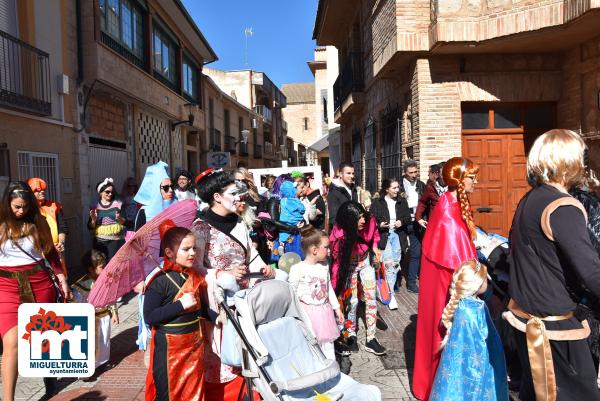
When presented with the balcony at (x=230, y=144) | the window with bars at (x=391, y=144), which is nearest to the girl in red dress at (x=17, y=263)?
the window with bars at (x=391, y=144)

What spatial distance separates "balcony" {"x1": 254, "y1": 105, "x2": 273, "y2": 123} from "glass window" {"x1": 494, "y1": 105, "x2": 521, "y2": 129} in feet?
102

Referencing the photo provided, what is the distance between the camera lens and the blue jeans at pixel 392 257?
23.9 ft

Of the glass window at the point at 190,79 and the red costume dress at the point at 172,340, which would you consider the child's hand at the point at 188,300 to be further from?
the glass window at the point at 190,79

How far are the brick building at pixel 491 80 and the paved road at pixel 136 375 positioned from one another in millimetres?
4560

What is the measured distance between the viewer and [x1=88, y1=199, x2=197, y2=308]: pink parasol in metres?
3.33

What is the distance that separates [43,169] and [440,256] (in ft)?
26.1

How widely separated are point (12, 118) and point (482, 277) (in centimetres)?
785

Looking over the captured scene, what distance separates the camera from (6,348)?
3.80m

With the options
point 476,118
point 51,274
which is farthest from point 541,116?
point 51,274

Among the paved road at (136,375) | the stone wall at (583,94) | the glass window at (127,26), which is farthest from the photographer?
the glass window at (127,26)

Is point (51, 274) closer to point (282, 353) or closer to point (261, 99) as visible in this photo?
point (282, 353)

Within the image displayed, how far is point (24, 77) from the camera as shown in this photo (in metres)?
8.55

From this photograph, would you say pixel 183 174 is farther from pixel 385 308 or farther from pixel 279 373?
pixel 279 373

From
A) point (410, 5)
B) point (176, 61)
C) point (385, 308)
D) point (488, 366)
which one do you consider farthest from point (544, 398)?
point (176, 61)
